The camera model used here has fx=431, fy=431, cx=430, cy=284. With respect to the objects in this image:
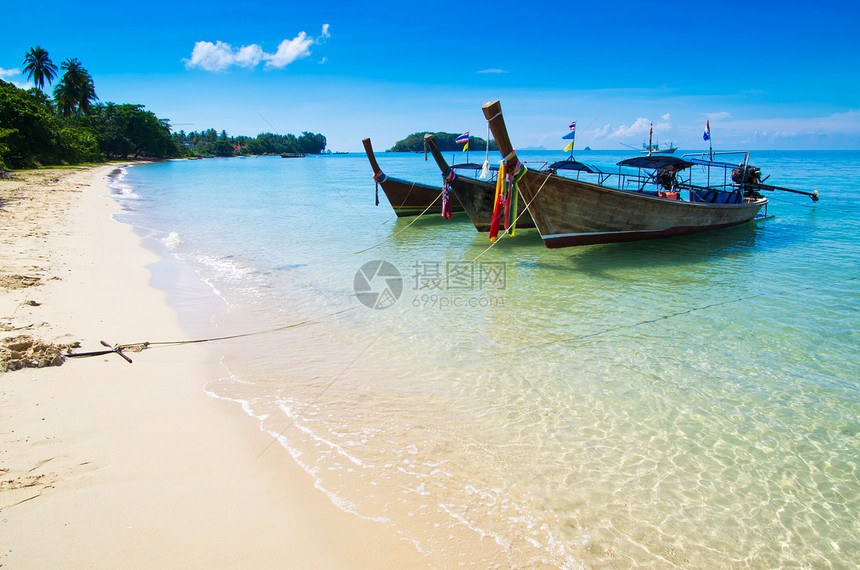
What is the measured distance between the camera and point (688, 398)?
185 inches

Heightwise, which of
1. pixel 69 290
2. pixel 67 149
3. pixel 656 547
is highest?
pixel 67 149

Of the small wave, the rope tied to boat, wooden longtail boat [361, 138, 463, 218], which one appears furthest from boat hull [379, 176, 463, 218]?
the small wave

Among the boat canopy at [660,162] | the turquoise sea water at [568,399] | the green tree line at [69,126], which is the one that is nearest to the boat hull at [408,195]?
the boat canopy at [660,162]

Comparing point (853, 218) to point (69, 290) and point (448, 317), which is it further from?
point (69, 290)

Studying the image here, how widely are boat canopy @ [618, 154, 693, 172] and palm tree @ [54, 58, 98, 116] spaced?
7420 centimetres

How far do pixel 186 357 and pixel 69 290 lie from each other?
3.22m

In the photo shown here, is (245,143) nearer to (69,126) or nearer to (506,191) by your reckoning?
(69,126)

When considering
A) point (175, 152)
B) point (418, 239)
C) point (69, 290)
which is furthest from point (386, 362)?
point (175, 152)

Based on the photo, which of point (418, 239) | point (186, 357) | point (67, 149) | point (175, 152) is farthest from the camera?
point (175, 152)

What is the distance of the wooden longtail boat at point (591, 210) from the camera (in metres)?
9.88

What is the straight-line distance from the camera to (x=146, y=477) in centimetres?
307

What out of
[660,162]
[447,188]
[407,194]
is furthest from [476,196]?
[660,162]

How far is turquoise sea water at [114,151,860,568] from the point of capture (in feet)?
9.91

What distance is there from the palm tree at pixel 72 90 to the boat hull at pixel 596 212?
74215 millimetres
